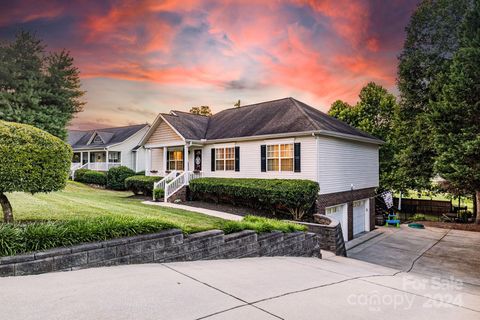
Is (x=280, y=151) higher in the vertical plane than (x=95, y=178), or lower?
higher

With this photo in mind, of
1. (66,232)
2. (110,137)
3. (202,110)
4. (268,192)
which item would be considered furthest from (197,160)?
(202,110)

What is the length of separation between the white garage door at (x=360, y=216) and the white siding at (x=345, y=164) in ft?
3.97

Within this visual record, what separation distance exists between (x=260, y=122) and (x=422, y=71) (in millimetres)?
13901

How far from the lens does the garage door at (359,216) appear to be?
766 inches

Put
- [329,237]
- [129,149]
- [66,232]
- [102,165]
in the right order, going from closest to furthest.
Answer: [66,232]
[329,237]
[102,165]
[129,149]

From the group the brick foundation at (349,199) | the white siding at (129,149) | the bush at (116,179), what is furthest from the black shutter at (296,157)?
the white siding at (129,149)

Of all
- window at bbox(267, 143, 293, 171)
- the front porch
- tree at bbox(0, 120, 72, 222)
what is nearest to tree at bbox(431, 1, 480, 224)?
window at bbox(267, 143, 293, 171)

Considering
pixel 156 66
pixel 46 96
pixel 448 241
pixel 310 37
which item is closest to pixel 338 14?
pixel 310 37

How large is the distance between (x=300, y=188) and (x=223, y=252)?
7.76 meters

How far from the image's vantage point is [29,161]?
639 cm

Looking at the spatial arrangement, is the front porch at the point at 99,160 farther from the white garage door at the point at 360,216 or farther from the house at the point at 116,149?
the white garage door at the point at 360,216

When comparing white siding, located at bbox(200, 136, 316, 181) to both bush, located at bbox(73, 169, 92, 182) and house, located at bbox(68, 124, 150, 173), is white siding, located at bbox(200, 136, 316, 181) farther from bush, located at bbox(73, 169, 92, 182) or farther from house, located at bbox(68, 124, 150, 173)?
house, located at bbox(68, 124, 150, 173)

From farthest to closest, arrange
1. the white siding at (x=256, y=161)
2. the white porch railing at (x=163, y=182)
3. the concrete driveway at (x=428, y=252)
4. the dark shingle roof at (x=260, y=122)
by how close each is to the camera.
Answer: the white porch railing at (x=163, y=182), the dark shingle roof at (x=260, y=122), the white siding at (x=256, y=161), the concrete driveway at (x=428, y=252)

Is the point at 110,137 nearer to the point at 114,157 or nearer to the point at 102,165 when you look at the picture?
the point at 114,157
